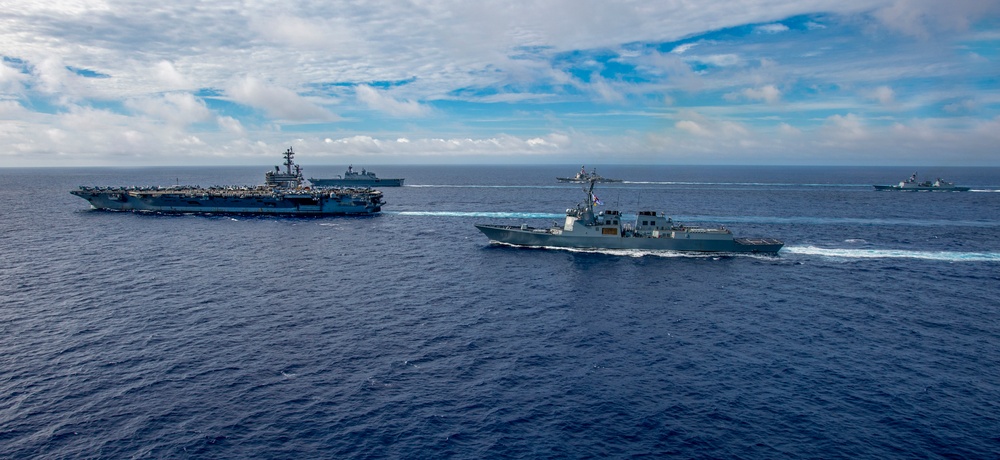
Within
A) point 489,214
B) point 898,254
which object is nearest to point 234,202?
point 489,214

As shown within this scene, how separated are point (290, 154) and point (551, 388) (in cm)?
14228

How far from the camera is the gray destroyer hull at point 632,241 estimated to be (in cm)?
8831

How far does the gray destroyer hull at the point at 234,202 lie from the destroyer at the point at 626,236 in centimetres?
5795

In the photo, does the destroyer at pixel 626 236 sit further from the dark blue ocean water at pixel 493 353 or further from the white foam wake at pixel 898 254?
the white foam wake at pixel 898 254

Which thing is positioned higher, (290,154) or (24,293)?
(290,154)

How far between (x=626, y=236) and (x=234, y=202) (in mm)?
101695

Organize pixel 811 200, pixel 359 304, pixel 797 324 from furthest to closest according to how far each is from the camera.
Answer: pixel 811 200 < pixel 359 304 < pixel 797 324

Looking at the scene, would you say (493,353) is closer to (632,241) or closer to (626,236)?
(632,241)

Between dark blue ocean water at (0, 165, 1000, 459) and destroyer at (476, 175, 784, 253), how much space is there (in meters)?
2.97

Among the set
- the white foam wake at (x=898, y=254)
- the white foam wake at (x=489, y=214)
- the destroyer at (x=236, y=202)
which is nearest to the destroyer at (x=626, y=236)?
the white foam wake at (x=898, y=254)

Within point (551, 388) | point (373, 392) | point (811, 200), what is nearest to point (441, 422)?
point (373, 392)

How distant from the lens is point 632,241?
298ft

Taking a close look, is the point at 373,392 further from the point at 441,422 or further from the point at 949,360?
the point at 949,360

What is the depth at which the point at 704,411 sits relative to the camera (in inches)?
1396
